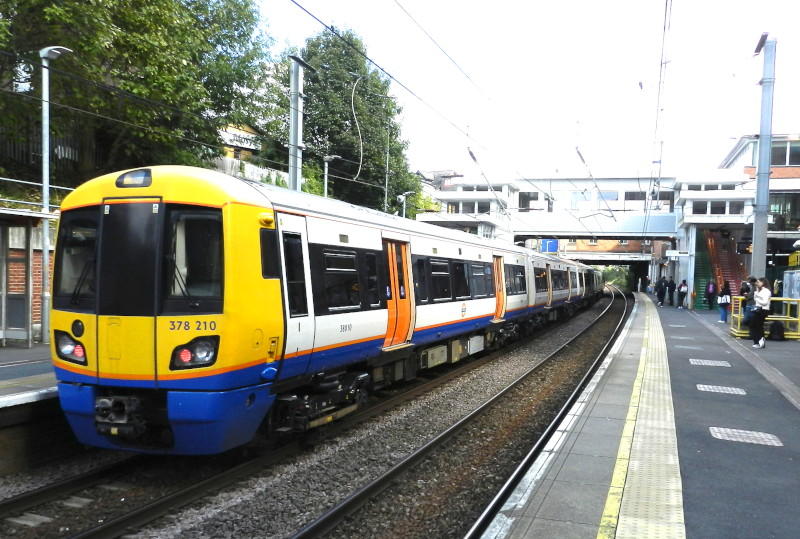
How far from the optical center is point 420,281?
1021 centimetres

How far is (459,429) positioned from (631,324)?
16.3 meters

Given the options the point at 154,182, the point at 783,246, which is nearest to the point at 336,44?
the point at 783,246

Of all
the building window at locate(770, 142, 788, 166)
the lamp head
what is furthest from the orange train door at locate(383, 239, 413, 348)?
the building window at locate(770, 142, 788, 166)

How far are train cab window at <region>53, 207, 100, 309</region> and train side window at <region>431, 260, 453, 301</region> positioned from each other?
19.3 ft

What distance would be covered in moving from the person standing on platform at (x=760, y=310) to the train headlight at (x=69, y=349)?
47.2 feet

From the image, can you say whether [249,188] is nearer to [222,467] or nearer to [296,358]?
[296,358]

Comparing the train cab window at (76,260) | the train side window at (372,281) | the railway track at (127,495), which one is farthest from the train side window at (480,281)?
the train cab window at (76,260)

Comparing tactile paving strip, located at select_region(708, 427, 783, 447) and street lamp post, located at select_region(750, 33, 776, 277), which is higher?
street lamp post, located at select_region(750, 33, 776, 277)

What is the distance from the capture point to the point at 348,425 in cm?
807

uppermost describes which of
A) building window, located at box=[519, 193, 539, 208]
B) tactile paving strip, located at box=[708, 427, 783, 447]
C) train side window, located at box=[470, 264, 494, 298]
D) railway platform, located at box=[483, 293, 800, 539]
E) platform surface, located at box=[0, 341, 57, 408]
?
building window, located at box=[519, 193, 539, 208]

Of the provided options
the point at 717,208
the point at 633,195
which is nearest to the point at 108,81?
the point at 717,208

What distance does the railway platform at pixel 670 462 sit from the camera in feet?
15.3

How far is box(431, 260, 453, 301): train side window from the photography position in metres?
10.8

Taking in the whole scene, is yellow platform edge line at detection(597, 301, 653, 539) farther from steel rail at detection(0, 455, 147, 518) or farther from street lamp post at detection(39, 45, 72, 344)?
street lamp post at detection(39, 45, 72, 344)
